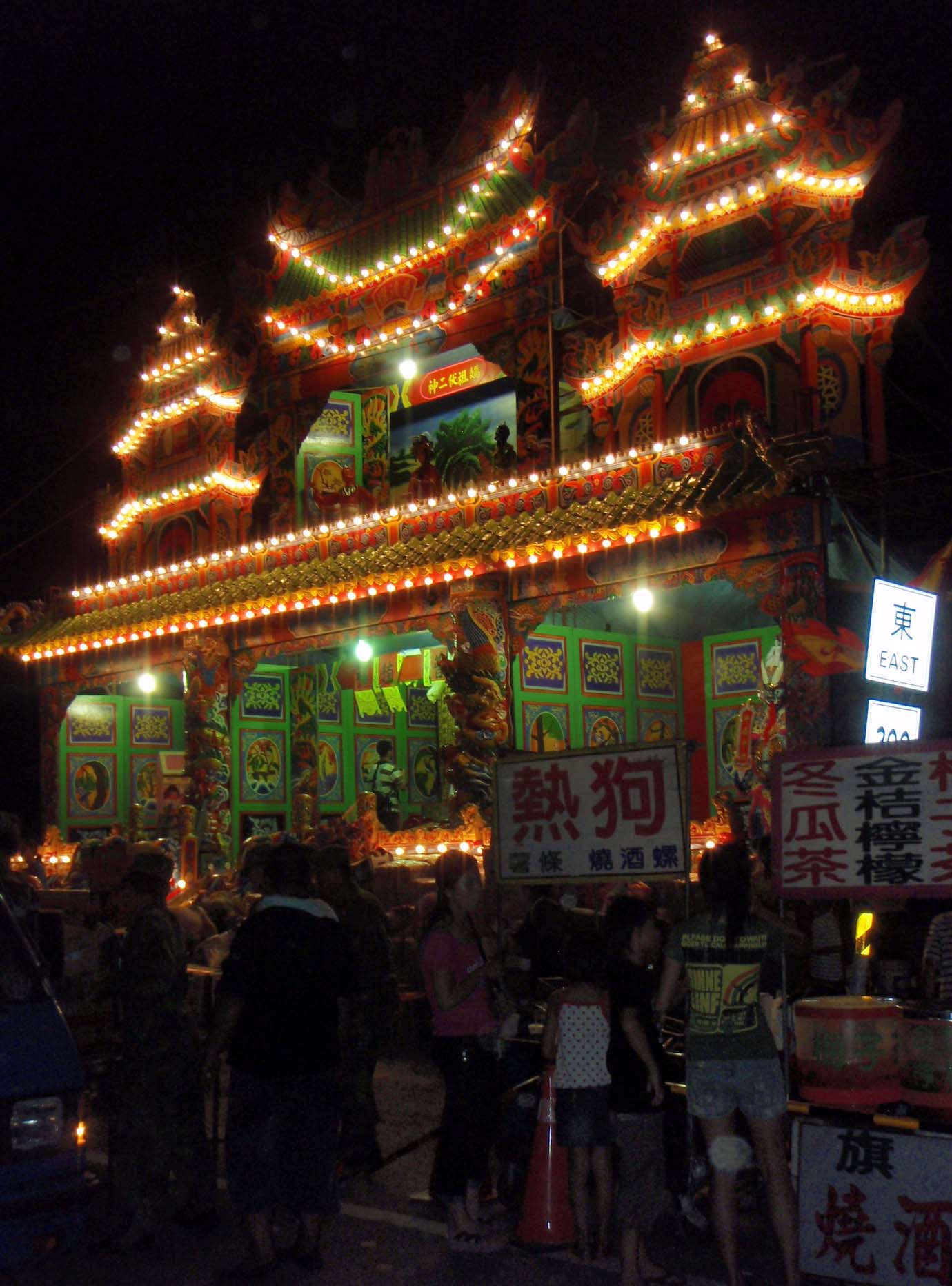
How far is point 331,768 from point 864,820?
1791cm

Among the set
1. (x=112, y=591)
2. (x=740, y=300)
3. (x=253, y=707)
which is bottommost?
(x=253, y=707)

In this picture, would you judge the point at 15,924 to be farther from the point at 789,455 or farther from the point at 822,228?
the point at 822,228

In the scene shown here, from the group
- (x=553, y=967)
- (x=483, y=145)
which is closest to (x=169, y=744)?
(x=483, y=145)

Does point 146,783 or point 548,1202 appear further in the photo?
point 146,783

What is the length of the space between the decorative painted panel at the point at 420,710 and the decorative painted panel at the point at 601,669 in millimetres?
5012

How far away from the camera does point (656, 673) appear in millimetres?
20672

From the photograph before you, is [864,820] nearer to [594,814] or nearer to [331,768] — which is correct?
[594,814]

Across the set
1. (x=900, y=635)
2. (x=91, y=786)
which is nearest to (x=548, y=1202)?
(x=900, y=635)

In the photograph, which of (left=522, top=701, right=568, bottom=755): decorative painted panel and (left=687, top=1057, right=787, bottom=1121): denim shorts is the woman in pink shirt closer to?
(left=687, top=1057, right=787, bottom=1121): denim shorts

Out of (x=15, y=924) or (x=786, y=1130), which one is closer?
(x=15, y=924)

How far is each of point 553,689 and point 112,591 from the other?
313 inches

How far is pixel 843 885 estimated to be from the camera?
589 centimetres

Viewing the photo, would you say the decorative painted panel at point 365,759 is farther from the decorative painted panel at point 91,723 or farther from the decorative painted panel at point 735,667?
the decorative painted panel at point 735,667

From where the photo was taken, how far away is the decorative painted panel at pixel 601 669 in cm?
1942
